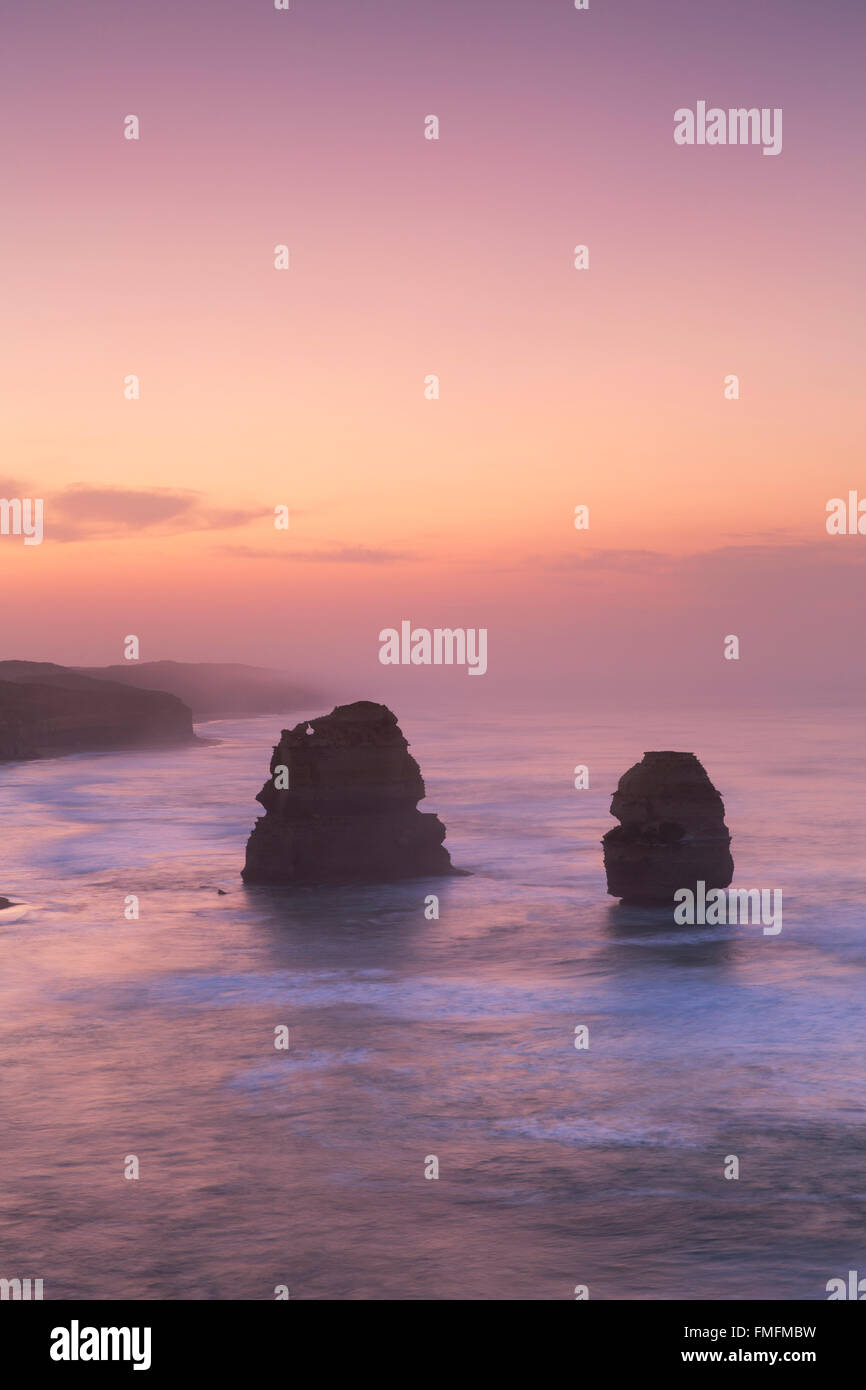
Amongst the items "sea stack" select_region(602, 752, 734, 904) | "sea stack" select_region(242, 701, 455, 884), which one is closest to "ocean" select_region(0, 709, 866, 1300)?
"sea stack" select_region(242, 701, 455, 884)

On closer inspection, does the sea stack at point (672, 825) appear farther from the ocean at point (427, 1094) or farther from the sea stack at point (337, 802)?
the sea stack at point (337, 802)

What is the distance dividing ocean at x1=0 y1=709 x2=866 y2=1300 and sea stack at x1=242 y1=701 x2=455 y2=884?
163cm

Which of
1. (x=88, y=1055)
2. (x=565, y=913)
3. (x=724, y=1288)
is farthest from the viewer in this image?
(x=565, y=913)

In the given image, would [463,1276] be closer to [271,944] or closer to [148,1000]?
[148,1000]

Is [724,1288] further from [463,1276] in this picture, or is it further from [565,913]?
[565,913]

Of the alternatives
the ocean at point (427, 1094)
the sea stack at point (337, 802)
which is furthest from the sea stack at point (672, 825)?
the sea stack at point (337, 802)

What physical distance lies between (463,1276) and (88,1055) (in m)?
16.3

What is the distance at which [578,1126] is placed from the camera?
89.7ft

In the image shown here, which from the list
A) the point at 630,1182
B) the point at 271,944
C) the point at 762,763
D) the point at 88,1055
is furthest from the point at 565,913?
the point at 762,763

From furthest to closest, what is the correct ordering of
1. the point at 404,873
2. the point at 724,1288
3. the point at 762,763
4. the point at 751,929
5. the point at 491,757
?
the point at 491,757 → the point at 762,763 → the point at 404,873 → the point at 751,929 → the point at 724,1288

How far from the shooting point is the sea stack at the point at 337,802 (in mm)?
58156

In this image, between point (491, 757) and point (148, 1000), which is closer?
point (148, 1000)

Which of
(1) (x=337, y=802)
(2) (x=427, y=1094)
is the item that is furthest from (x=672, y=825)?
(2) (x=427, y=1094)
